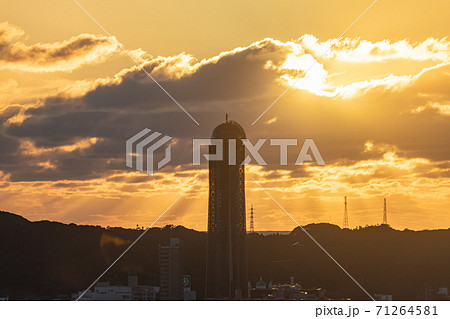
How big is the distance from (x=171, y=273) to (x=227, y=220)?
991 inches

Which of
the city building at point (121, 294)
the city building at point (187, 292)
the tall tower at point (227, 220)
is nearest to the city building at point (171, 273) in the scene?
the city building at point (187, 292)

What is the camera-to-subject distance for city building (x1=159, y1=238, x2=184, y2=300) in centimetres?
17088

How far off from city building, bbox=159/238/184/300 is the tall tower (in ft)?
38.3

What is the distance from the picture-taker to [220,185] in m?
151

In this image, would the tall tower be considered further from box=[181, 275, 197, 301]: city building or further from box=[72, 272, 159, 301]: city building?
box=[72, 272, 159, 301]: city building

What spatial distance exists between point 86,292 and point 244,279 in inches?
1142

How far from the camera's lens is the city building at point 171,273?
561 feet

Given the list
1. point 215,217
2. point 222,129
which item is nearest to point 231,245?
point 215,217

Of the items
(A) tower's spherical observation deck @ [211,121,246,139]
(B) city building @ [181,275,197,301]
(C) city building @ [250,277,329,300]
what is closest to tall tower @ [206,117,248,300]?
(A) tower's spherical observation deck @ [211,121,246,139]

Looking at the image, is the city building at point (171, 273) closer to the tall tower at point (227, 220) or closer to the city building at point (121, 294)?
the city building at point (121, 294)

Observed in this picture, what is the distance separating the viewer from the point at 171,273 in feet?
571

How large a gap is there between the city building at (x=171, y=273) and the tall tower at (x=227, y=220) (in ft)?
38.3

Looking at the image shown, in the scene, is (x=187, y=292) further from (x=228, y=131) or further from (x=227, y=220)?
(x=228, y=131)
